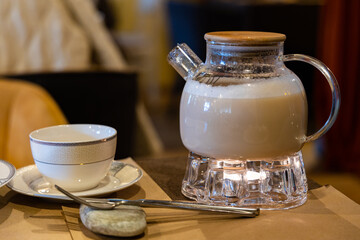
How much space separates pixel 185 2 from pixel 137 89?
1739 millimetres

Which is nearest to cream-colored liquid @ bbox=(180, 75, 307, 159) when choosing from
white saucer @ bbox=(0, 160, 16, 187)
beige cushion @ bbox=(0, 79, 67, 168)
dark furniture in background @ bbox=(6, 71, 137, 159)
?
white saucer @ bbox=(0, 160, 16, 187)

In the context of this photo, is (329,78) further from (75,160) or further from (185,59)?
(75,160)

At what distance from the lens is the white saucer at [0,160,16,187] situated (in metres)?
0.59

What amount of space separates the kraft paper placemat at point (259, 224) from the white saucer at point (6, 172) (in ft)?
0.26

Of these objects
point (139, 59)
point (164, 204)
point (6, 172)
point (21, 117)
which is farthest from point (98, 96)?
point (139, 59)

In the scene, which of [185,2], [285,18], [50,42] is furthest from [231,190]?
[185,2]

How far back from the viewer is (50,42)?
75.9 inches

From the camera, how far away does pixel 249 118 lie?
56cm

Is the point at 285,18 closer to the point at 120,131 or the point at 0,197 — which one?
the point at 120,131

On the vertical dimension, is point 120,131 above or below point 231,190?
below

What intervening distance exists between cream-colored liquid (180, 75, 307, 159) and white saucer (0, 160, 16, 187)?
0.22 metres

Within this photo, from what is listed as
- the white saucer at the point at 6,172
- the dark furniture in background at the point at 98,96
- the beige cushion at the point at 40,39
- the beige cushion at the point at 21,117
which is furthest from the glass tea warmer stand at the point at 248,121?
the beige cushion at the point at 40,39

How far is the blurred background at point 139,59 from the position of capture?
1.61 metres

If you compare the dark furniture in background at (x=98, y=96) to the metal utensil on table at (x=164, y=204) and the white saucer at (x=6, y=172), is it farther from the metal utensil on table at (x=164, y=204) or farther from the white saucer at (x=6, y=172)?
the metal utensil on table at (x=164, y=204)
